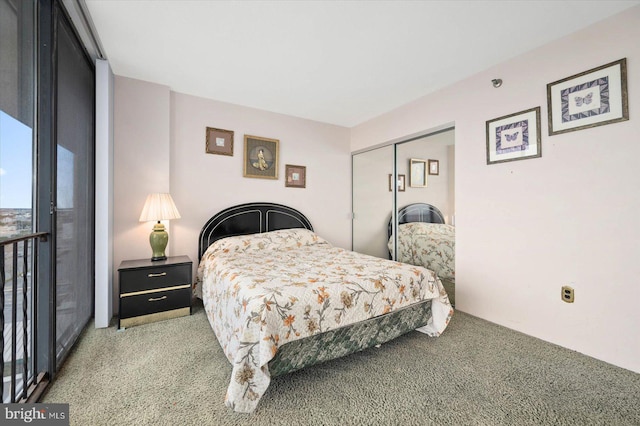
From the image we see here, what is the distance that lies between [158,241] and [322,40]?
2.39 meters

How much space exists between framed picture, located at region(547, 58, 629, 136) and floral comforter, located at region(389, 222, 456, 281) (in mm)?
1318

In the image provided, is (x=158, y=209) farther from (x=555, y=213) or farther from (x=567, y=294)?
(x=567, y=294)

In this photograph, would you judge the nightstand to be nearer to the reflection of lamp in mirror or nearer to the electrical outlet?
the reflection of lamp in mirror

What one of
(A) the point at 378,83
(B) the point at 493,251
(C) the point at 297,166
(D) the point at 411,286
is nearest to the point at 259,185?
(C) the point at 297,166

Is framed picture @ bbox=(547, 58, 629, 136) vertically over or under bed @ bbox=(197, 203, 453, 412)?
over

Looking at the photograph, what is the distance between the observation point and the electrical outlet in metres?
2.06

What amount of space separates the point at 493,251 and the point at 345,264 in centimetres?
142

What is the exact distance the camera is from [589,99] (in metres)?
1.96

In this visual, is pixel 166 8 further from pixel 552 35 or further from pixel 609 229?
pixel 609 229

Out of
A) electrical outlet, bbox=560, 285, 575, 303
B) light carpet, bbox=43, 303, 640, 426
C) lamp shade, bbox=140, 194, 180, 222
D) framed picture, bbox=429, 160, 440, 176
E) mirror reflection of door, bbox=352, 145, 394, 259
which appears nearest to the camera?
light carpet, bbox=43, 303, 640, 426

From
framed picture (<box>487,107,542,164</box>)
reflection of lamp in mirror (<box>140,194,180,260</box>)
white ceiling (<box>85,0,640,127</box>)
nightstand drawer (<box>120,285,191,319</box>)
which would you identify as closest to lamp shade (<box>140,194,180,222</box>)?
reflection of lamp in mirror (<box>140,194,180,260</box>)

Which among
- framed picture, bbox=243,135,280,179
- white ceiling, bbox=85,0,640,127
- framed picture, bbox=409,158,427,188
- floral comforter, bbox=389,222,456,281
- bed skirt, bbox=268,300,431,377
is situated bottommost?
bed skirt, bbox=268,300,431,377

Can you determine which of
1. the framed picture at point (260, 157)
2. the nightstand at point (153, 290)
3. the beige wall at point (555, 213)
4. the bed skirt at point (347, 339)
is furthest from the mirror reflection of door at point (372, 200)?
the nightstand at point (153, 290)

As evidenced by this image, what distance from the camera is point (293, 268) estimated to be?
88.9 inches
